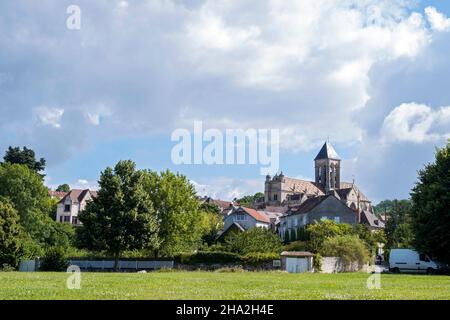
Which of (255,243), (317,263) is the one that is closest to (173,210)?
(255,243)

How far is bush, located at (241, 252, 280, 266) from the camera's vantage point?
5294 centimetres

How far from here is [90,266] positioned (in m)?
60.4

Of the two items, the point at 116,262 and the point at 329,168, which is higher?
the point at 329,168

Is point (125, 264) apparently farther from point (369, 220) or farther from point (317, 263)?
point (369, 220)

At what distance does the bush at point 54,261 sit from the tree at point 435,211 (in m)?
31.7

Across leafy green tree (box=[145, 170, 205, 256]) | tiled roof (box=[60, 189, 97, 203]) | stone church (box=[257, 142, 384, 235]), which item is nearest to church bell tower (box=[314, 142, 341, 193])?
stone church (box=[257, 142, 384, 235])

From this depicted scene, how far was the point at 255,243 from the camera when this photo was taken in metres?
62.6

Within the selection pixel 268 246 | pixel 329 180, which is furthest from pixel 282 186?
pixel 268 246

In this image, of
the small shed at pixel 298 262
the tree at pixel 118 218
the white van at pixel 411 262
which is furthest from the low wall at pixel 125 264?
the white van at pixel 411 262

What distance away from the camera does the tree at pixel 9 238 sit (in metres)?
52.2

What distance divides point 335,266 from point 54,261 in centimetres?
2594

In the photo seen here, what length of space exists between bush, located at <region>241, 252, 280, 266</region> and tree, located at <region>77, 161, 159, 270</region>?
9.42 meters
